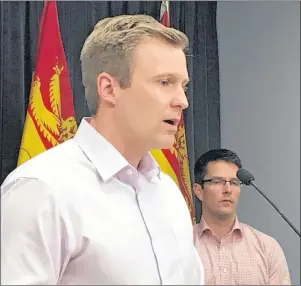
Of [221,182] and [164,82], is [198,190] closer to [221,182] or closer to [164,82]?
[221,182]

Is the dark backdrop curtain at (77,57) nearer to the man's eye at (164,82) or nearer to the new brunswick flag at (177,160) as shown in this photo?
the new brunswick flag at (177,160)

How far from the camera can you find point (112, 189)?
3.11ft

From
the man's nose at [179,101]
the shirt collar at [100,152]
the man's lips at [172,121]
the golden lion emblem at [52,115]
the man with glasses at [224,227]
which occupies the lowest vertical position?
the man with glasses at [224,227]

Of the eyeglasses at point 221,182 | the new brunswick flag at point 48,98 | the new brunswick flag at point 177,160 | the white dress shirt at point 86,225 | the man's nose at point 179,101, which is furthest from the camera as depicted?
the new brunswick flag at point 177,160

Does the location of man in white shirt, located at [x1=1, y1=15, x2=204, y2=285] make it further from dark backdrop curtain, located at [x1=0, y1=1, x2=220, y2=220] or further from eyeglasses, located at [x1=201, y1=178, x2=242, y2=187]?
dark backdrop curtain, located at [x1=0, y1=1, x2=220, y2=220]

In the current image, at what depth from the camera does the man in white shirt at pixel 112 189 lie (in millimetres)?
834

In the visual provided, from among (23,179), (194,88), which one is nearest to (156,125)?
(23,179)

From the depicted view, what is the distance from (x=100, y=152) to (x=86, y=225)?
0.51 ft

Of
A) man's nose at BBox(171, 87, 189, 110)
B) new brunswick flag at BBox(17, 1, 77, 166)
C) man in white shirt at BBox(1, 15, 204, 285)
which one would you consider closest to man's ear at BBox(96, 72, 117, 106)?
man in white shirt at BBox(1, 15, 204, 285)

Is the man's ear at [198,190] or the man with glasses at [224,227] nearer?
the man with glasses at [224,227]

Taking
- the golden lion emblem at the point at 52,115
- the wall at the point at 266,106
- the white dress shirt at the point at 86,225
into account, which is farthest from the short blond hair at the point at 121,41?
the wall at the point at 266,106

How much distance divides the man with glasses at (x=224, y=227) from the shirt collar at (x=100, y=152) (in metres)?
1.44

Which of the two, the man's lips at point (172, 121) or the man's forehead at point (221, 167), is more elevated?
the man's lips at point (172, 121)

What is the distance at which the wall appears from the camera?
2.95m
